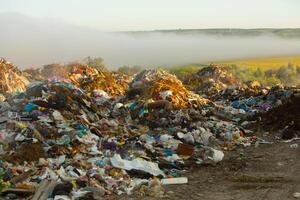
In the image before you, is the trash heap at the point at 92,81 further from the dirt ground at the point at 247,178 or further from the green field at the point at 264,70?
the green field at the point at 264,70

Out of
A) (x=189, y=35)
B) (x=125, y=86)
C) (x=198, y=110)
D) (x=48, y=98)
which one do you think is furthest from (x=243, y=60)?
(x=48, y=98)

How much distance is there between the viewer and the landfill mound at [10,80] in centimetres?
1744

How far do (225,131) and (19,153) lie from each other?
19.2 ft

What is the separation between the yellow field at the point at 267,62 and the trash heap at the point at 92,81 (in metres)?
34.5

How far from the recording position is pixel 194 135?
12.2 meters

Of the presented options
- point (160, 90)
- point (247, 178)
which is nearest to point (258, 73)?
point (160, 90)

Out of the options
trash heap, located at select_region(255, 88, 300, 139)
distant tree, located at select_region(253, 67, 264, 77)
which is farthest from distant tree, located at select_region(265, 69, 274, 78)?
trash heap, located at select_region(255, 88, 300, 139)

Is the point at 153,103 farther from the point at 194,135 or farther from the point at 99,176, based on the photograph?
the point at 99,176

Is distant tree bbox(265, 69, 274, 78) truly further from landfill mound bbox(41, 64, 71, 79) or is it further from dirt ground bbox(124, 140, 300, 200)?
dirt ground bbox(124, 140, 300, 200)

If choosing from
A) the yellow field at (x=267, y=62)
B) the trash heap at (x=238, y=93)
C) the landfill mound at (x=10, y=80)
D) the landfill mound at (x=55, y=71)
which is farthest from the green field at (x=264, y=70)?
the landfill mound at (x=10, y=80)

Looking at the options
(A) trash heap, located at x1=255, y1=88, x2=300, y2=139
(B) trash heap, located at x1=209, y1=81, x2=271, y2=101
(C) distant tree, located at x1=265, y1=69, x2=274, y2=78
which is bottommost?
(C) distant tree, located at x1=265, y1=69, x2=274, y2=78

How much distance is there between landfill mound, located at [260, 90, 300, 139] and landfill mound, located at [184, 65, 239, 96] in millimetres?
13245

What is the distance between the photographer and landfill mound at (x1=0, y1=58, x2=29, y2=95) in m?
17.4

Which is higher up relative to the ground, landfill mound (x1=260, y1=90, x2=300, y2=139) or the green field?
landfill mound (x1=260, y1=90, x2=300, y2=139)
